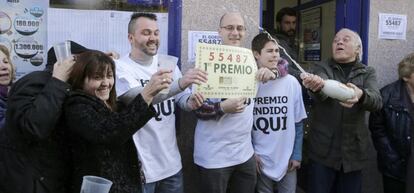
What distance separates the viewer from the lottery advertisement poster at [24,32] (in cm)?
340

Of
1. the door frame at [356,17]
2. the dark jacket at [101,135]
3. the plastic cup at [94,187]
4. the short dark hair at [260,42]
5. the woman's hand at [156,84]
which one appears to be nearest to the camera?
the plastic cup at [94,187]

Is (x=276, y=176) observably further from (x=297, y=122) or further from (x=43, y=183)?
(x=43, y=183)

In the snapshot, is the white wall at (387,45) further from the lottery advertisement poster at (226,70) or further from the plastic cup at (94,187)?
the plastic cup at (94,187)

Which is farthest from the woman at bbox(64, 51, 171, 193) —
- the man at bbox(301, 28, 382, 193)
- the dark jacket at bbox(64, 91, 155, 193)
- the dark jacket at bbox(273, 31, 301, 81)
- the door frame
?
the door frame

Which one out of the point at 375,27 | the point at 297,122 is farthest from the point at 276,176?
the point at 375,27

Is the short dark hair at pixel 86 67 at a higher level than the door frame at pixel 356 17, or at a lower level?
lower

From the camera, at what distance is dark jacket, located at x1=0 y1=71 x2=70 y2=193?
6.95ft

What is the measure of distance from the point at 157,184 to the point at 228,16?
1.30 meters

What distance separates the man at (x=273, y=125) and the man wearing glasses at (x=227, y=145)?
6.7 inches

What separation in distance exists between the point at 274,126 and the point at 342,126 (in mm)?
571

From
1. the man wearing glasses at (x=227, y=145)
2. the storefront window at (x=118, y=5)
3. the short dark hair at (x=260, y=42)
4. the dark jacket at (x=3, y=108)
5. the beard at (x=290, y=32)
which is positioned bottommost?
the man wearing glasses at (x=227, y=145)

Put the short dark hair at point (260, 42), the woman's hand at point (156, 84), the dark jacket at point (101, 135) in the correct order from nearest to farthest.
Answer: the dark jacket at point (101, 135), the woman's hand at point (156, 84), the short dark hair at point (260, 42)

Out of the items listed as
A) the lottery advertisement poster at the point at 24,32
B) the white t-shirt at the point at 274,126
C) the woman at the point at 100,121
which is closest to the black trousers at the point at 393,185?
the white t-shirt at the point at 274,126

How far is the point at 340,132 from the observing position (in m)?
3.52
